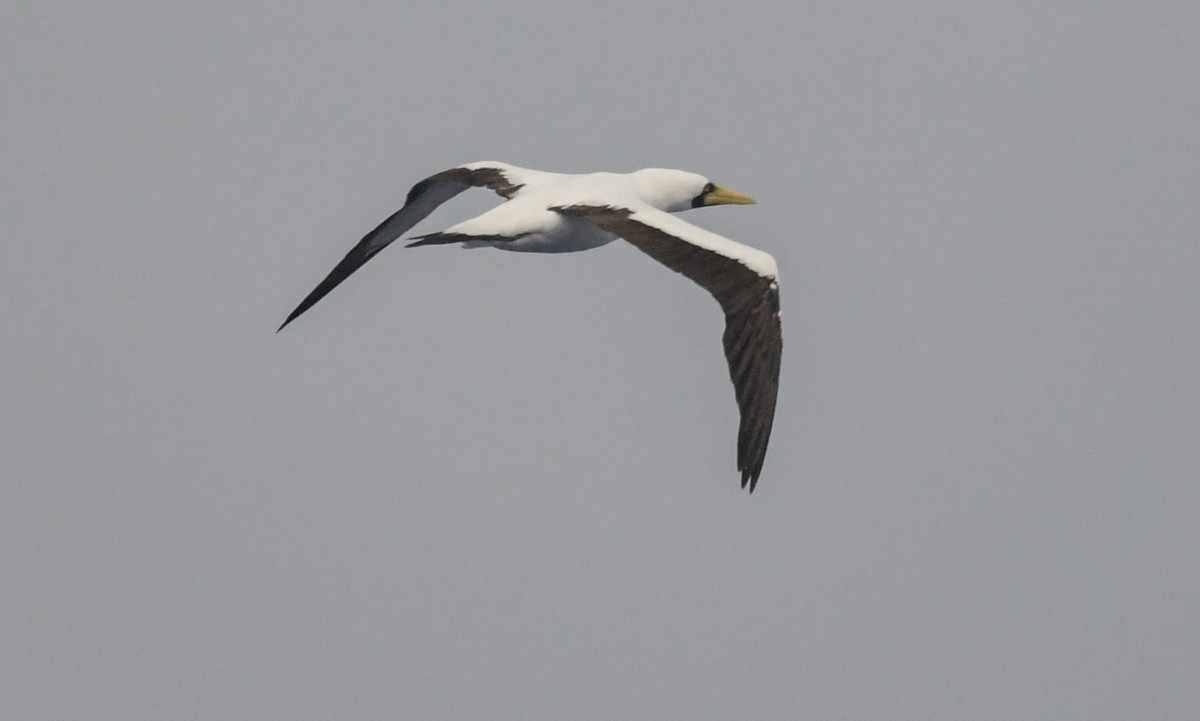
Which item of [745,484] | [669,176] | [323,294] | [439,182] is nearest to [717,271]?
[745,484]

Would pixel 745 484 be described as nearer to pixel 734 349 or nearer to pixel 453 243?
pixel 734 349

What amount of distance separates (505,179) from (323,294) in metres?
3.11

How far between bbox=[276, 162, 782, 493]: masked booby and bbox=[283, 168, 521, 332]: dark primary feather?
1 cm

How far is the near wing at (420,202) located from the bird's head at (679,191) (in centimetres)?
134

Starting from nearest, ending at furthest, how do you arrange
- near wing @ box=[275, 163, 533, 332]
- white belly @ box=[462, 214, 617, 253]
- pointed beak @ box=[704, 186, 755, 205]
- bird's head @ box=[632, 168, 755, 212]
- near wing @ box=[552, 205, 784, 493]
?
near wing @ box=[552, 205, 784, 493] → white belly @ box=[462, 214, 617, 253] → bird's head @ box=[632, 168, 755, 212] → near wing @ box=[275, 163, 533, 332] → pointed beak @ box=[704, 186, 755, 205]

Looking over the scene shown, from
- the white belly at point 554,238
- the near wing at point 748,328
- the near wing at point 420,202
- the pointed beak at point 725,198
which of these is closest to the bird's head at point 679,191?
the pointed beak at point 725,198

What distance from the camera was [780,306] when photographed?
18484 mm

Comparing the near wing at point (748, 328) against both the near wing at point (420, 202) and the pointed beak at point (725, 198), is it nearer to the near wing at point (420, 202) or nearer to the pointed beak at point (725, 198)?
the near wing at point (420, 202)

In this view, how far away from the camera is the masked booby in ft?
60.6

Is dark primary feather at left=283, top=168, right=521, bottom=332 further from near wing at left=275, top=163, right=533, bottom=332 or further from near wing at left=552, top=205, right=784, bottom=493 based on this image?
near wing at left=552, top=205, right=784, bottom=493

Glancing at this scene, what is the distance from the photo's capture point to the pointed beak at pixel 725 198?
22469mm

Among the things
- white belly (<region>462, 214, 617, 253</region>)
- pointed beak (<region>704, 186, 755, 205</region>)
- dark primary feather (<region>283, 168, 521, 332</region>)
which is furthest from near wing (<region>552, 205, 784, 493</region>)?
dark primary feather (<region>283, 168, 521, 332</region>)

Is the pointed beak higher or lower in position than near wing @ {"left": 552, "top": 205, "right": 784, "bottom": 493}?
higher

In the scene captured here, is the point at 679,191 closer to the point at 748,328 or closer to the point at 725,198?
the point at 725,198
